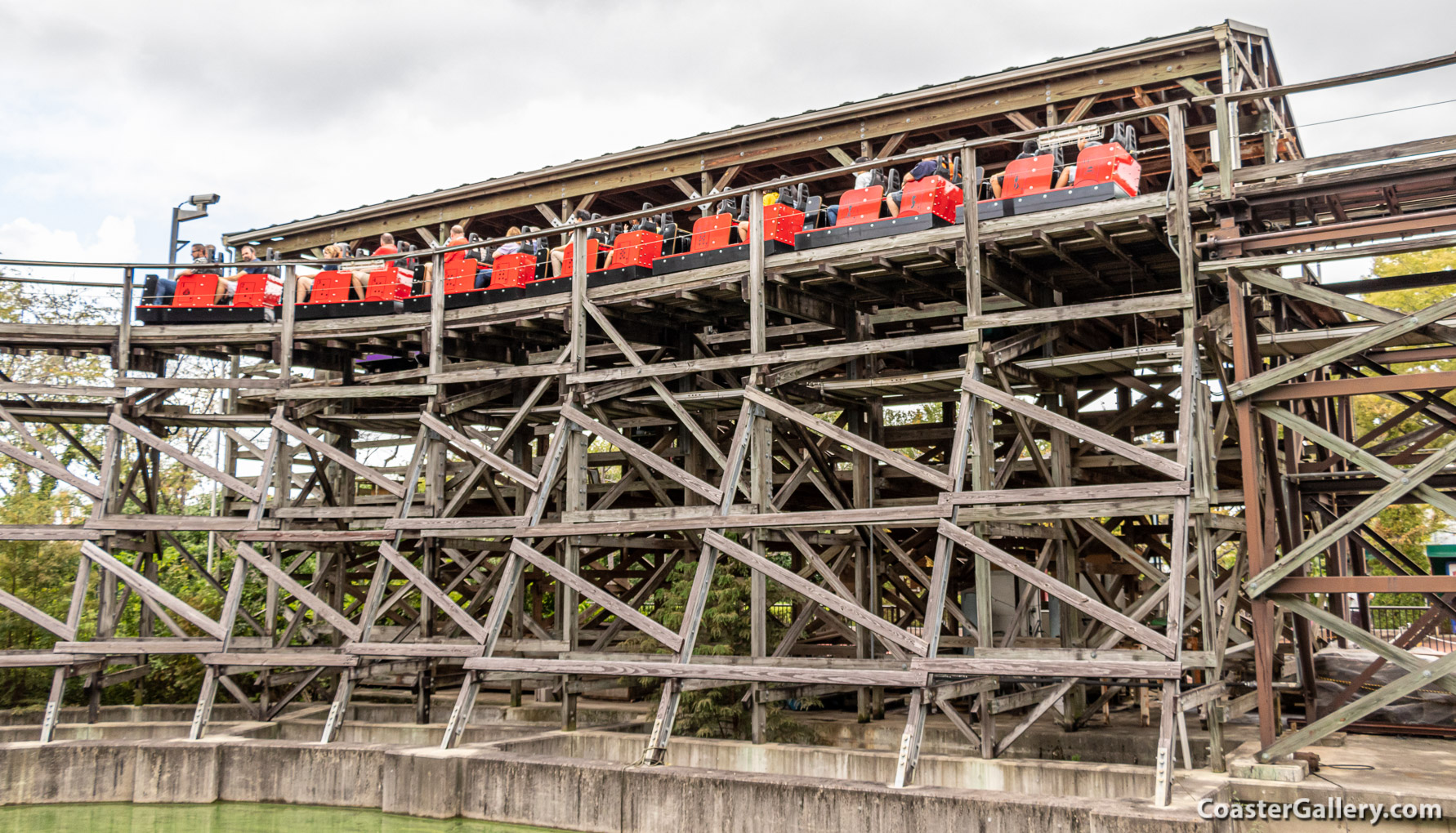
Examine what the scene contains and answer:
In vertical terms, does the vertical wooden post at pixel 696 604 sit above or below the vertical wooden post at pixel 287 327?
below

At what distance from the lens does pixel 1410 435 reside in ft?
40.9

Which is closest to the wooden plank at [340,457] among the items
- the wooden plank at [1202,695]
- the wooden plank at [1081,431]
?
the wooden plank at [1081,431]

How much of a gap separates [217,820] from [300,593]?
286 cm

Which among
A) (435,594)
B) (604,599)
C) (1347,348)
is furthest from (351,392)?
(1347,348)

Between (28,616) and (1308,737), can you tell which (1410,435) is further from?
(28,616)

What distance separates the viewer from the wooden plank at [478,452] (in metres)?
13.6

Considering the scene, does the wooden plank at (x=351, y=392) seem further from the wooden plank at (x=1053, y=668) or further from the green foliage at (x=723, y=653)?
the wooden plank at (x=1053, y=668)

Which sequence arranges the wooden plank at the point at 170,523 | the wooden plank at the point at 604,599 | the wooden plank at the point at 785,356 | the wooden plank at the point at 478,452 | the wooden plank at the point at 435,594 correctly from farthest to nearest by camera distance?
the wooden plank at the point at 170,523 < the wooden plank at the point at 478,452 < the wooden plank at the point at 435,594 < the wooden plank at the point at 604,599 < the wooden plank at the point at 785,356

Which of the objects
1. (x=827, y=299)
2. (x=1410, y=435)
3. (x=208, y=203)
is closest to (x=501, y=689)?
(x=827, y=299)

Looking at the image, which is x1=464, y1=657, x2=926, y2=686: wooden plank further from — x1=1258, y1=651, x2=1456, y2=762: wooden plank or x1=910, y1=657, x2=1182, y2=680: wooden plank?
x1=1258, y1=651, x2=1456, y2=762: wooden plank

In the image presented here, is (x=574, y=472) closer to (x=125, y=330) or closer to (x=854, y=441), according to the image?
(x=854, y=441)

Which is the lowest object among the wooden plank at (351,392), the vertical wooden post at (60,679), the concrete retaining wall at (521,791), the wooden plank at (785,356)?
the concrete retaining wall at (521,791)

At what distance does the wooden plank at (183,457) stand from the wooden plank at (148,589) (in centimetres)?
154

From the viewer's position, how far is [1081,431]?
32.9ft
